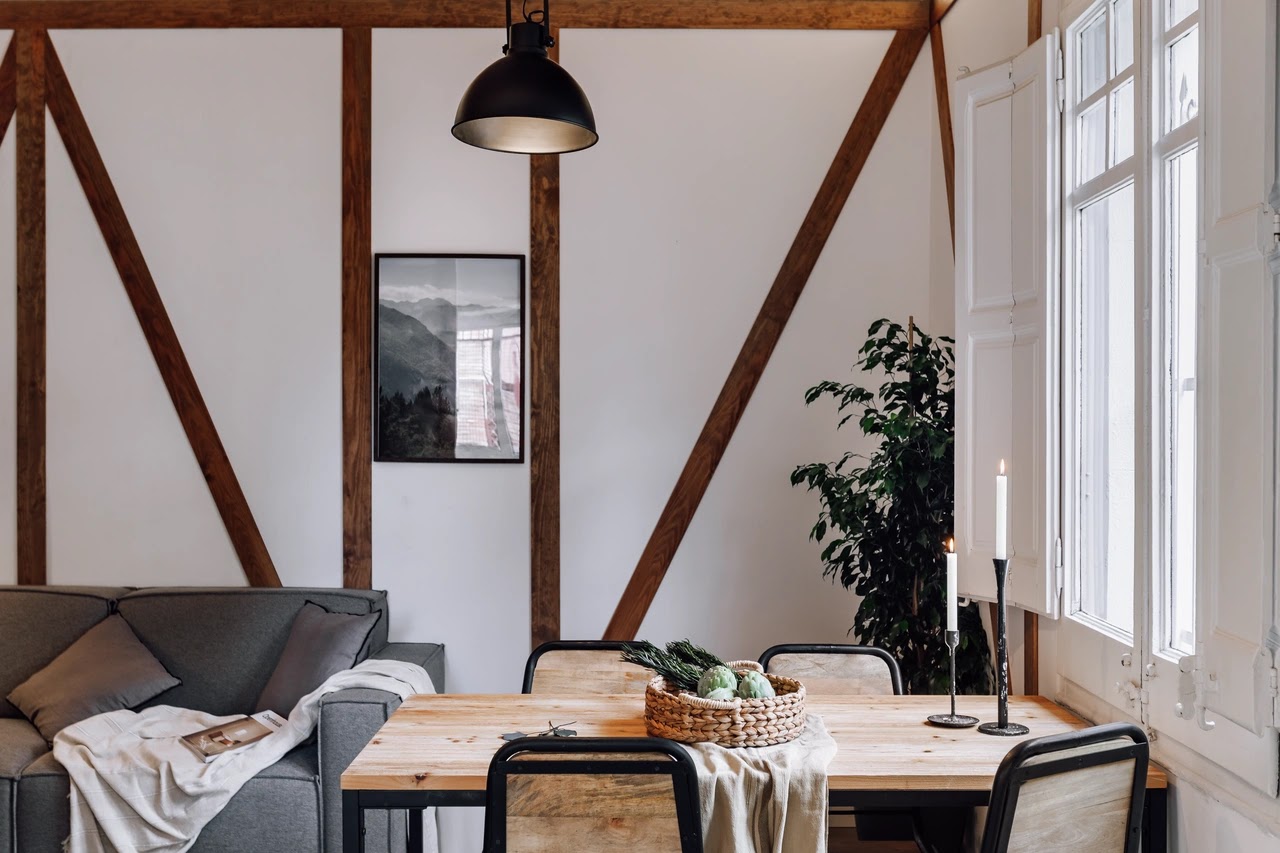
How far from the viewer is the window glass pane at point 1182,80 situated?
2.04m

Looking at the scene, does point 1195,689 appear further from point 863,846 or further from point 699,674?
point 863,846

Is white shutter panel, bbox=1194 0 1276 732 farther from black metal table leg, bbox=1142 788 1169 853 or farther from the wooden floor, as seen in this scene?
the wooden floor

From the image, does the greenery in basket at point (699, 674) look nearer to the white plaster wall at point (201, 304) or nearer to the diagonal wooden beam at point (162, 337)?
the white plaster wall at point (201, 304)

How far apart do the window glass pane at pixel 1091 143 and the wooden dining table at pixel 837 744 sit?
4.30ft

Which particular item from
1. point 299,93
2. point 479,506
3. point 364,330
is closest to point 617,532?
point 479,506

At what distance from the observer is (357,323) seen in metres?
4.09

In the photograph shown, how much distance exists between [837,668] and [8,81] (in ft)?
12.8

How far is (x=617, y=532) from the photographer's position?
13.4 feet

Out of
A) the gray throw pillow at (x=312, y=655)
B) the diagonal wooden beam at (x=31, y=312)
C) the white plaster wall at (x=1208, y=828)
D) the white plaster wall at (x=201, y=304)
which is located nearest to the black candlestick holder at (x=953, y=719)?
the white plaster wall at (x=1208, y=828)

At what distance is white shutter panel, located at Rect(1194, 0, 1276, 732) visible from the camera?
1702 millimetres

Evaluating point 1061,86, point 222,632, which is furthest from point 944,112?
point 222,632

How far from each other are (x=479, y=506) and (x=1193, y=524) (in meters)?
2.69

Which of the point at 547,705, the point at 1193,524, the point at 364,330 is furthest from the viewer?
the point at 364,330

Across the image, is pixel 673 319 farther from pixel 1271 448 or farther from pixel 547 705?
pixel 1271 448
